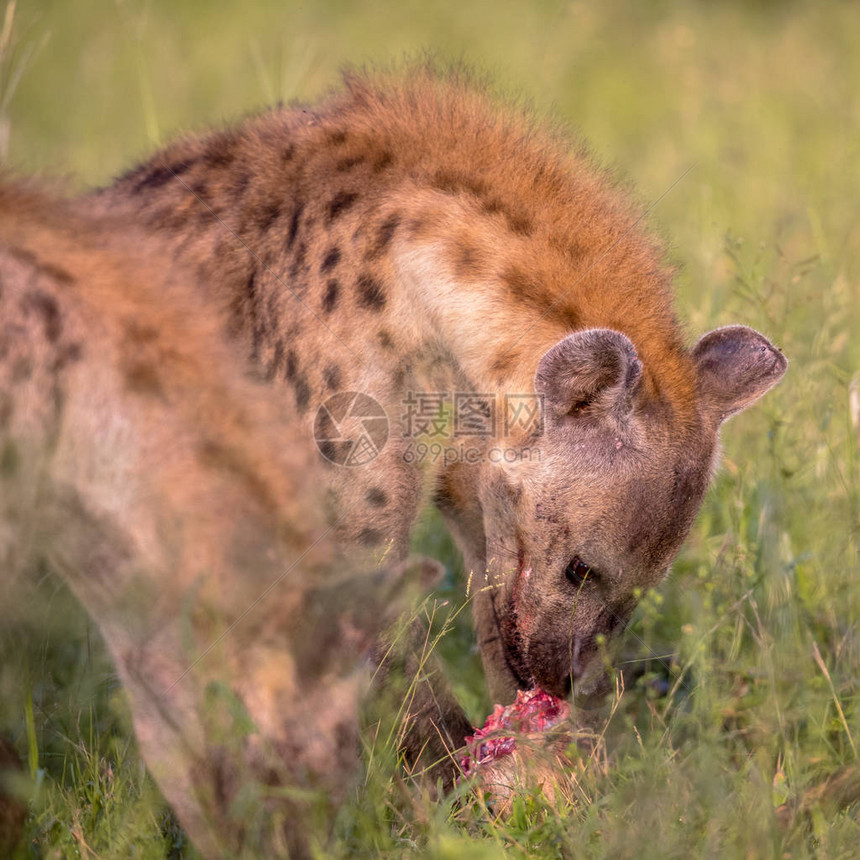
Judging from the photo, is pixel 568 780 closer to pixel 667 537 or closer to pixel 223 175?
pixel 667 537

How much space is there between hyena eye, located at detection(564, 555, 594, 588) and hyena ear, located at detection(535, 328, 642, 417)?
421 mm

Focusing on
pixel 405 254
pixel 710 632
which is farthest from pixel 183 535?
pixel 710 632

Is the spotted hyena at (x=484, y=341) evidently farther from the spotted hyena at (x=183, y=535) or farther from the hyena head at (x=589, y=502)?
the spotted hyena at (x=183, y=535)

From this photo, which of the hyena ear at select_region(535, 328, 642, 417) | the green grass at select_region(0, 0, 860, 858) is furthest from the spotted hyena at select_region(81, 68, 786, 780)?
the green grass at select_region(0, 0, 860, 858)

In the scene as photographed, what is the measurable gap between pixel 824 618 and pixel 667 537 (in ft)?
3.67

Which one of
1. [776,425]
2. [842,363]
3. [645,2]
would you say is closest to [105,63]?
[645,2]

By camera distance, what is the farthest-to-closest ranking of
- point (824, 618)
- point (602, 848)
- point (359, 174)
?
point (824, 618), point (359, 174), point (602, 848)

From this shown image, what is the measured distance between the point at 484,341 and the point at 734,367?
0.80 meters

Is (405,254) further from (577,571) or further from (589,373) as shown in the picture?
→ (577,571)

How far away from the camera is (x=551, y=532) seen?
3445 mm

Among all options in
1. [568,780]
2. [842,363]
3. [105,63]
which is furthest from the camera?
[105,63]

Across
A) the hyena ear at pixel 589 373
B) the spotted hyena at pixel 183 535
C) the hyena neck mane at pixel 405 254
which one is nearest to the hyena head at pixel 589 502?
the hyena ear at pixel 589 373

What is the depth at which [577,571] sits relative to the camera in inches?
137

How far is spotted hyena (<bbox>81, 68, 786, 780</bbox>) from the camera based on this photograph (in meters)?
3.38
